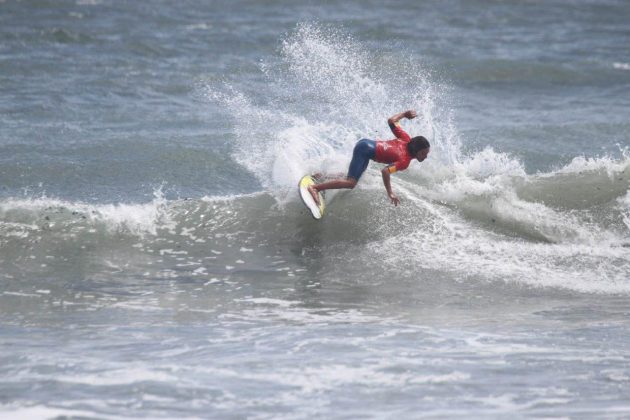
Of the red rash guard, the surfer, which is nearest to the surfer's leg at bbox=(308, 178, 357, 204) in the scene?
the surfer

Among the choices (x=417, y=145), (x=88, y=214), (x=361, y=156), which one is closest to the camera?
(x=417, y=145)

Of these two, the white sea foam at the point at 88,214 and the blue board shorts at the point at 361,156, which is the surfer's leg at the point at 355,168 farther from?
the white sea foam at the point at 88,214

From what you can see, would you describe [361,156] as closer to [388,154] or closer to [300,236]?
[388,154]

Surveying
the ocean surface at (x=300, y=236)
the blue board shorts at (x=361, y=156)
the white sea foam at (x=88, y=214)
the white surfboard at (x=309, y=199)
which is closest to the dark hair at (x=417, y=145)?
the blue board shorts at (x=361, y=156)

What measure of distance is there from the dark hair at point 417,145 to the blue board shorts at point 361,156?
0.52 m

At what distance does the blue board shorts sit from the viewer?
11.6m

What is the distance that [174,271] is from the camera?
11.2m

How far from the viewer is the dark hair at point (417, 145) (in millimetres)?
11188

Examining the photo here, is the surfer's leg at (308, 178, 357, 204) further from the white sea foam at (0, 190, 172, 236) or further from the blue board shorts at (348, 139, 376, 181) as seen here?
the white sea foam at (0, 190, 172, 236)

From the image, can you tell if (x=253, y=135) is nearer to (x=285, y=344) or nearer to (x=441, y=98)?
(x=441, y=98)

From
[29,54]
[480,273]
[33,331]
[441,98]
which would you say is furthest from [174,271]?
[29,54]

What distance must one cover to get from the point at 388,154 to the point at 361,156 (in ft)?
1.16

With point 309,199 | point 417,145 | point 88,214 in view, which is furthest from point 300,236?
point 88,214

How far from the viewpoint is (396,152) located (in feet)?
37.7
